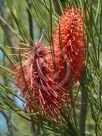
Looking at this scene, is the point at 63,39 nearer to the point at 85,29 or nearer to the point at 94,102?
the point at 85,29

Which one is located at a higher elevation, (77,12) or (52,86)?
(77,12)

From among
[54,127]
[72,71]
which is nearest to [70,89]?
[72,71]

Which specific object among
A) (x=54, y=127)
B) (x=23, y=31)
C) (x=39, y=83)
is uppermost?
(x=23, y=31)

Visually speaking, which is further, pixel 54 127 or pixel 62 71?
pixel 54 127
